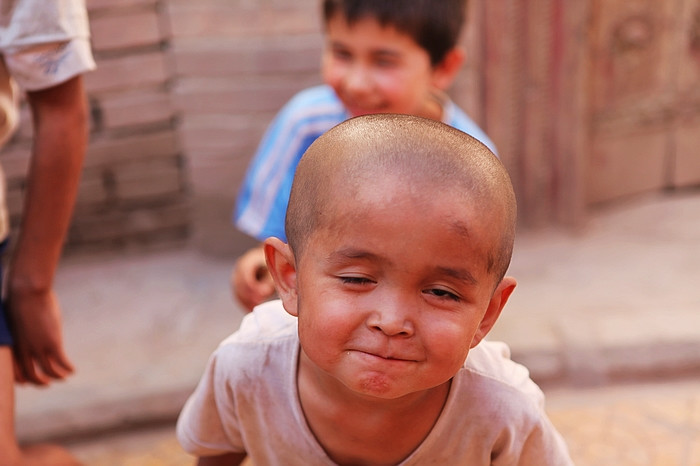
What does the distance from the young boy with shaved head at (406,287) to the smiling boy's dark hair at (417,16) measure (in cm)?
110

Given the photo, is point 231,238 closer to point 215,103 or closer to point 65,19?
point 215,103

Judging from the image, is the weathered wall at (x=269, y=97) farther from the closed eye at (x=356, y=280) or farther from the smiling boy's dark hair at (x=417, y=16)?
the closed eye at (x=356, y=280)

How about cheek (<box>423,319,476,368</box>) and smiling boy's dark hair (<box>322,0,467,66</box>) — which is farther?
smiling boy's dark hair (<box>322,0,467,66</box>)

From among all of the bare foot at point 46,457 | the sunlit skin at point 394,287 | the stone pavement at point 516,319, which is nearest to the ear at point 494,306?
the sunlit skin at point 394,287

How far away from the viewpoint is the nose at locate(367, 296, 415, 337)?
3.90 feet

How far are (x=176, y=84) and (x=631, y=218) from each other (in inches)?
Answer: 84.9

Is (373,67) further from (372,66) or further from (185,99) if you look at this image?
(185,99)

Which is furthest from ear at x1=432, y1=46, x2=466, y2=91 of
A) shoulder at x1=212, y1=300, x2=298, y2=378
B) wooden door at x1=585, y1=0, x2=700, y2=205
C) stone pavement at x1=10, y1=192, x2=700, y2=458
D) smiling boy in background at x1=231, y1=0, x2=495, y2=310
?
wooden door at x1=585, y1=0, x2=700, y2=205

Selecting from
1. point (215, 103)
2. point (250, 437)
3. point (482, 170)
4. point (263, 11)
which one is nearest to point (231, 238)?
point (215, 103)

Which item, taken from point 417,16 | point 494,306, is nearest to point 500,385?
point 494,306

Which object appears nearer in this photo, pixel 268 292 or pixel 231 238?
pixel 268 292

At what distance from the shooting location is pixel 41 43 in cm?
178

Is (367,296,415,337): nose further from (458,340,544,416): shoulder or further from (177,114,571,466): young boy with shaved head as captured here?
(458,340,544,416): shoulder

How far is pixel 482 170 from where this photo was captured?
48.1 inches
